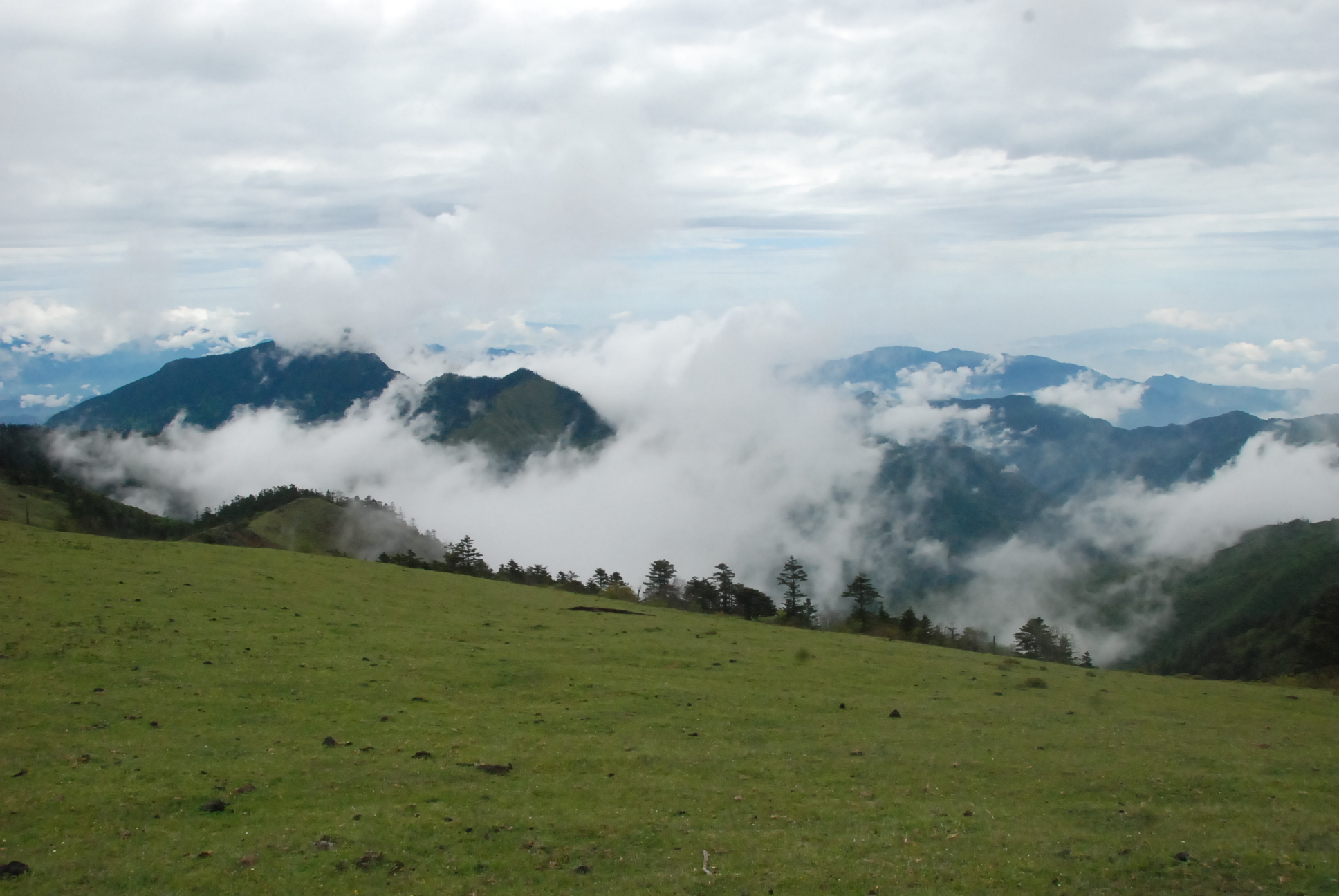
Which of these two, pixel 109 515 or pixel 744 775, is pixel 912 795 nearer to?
pixel 744 775

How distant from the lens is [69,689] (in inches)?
987

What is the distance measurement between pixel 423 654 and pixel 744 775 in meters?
18.1

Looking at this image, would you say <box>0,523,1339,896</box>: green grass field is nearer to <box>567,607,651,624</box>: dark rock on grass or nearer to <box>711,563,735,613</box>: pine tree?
<box>567,607,651,624</box>: dark rock on grass

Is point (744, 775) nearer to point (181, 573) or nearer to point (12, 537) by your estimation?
point (181, 573)

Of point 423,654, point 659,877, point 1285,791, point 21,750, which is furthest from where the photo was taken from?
point 423,654

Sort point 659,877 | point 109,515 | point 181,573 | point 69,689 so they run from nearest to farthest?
point 659,877
point 69,689
point 181,573
point 109,515

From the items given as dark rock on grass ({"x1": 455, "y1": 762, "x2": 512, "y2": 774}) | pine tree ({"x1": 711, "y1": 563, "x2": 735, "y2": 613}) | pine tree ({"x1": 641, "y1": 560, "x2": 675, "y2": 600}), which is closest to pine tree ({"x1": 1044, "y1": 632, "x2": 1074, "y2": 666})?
pine tree ({"x1": 711, "y1": 563, "x2": 735, "y2": 613})

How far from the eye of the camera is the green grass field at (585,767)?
53.1 ft

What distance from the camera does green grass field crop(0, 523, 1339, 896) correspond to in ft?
53.1

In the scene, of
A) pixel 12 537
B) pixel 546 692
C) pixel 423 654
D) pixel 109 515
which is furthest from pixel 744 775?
pixel 109 515

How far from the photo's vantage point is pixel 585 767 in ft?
73.1

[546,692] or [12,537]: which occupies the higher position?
[12,537]

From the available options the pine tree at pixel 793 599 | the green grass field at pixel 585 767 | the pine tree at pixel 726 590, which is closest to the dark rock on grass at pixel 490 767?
the green grass field at pixel 585 767

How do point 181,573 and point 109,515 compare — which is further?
point 109,515
